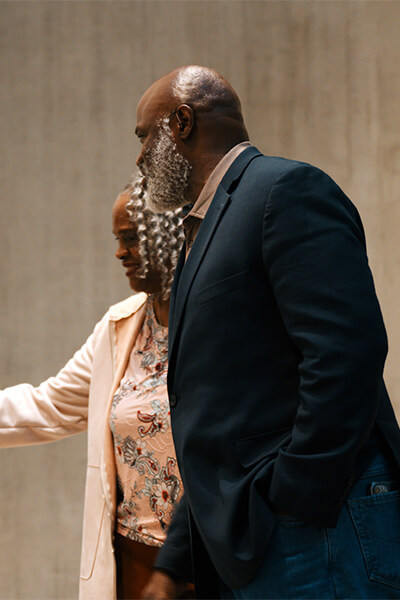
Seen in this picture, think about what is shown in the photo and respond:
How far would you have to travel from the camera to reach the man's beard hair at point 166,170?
4.07 feet

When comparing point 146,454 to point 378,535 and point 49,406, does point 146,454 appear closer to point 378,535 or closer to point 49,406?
point 49,406

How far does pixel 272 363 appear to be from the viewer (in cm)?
103

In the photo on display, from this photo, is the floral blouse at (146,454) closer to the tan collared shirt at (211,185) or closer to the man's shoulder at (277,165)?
the tan collared shirt at (211,185)

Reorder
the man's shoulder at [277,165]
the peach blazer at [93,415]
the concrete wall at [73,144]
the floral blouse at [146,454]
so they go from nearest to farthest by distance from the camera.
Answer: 1. the man's shoulder at [277,165]
2. the floral blouse at [146,454]
3. the peach blazer at [93,415]
4. the concrete wall at [73,144]

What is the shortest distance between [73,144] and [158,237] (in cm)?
134

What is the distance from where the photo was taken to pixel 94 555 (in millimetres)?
1992

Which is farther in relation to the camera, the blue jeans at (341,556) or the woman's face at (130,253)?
the woman's face at (130,253)

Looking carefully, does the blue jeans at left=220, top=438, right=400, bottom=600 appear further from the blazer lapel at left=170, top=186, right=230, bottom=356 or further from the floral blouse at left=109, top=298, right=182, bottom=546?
the floral blouse at left=109, top=298, right=182, bottom=546

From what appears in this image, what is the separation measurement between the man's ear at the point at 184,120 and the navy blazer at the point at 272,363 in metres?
0.15

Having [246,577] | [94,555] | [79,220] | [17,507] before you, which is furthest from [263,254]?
[17,507]

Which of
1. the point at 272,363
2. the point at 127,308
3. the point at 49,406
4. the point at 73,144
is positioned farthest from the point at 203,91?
the point at 73,144

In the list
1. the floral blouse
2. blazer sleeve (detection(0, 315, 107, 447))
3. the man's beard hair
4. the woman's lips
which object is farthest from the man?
blazer sleeve (detection(0, 315, 107, 447))

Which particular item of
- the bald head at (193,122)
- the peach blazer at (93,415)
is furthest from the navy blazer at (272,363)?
the peach blazer at (93,415)

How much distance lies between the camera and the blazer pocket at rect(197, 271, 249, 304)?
1040 mm
